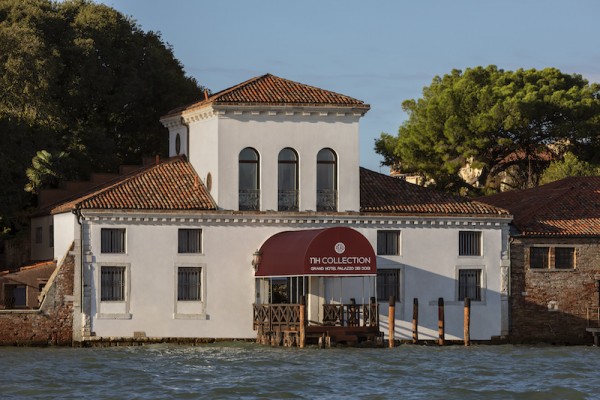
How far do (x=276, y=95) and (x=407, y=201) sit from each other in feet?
20.5

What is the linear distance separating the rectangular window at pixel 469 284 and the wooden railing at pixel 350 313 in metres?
4.91

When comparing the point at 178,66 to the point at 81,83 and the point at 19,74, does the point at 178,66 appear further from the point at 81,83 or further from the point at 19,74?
the point at 19,74

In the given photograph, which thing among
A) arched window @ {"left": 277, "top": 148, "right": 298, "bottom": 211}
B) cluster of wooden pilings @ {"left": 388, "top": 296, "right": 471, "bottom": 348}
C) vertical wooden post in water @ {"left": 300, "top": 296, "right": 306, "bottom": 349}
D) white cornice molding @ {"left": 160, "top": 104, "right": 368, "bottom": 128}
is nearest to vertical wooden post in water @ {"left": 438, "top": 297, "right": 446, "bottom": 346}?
cluster of wooden pilings @ {"left": 388, "top": 296, "right": 471, "bottom": 348}

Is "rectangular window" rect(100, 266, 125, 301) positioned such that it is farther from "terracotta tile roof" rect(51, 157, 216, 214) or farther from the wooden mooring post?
the wooden mooring post

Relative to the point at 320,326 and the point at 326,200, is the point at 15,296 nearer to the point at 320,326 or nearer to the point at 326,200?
the point at 320,326

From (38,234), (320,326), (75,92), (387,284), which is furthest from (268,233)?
(75,92)

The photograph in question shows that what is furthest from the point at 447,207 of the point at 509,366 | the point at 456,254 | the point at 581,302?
the point at 509,366

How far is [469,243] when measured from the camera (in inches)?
2338

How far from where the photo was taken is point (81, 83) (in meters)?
68.6

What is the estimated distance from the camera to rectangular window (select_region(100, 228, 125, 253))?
5481 cm

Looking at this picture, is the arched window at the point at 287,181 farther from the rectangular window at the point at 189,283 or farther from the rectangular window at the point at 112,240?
the rectangular window at the point at 112,240

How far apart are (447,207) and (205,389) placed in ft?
61.9

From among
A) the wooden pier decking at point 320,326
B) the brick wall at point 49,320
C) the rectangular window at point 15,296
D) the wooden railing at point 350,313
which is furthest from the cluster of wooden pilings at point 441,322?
the rectangular window at point 15,296

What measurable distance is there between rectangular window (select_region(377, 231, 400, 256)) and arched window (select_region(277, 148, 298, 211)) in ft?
11.1
